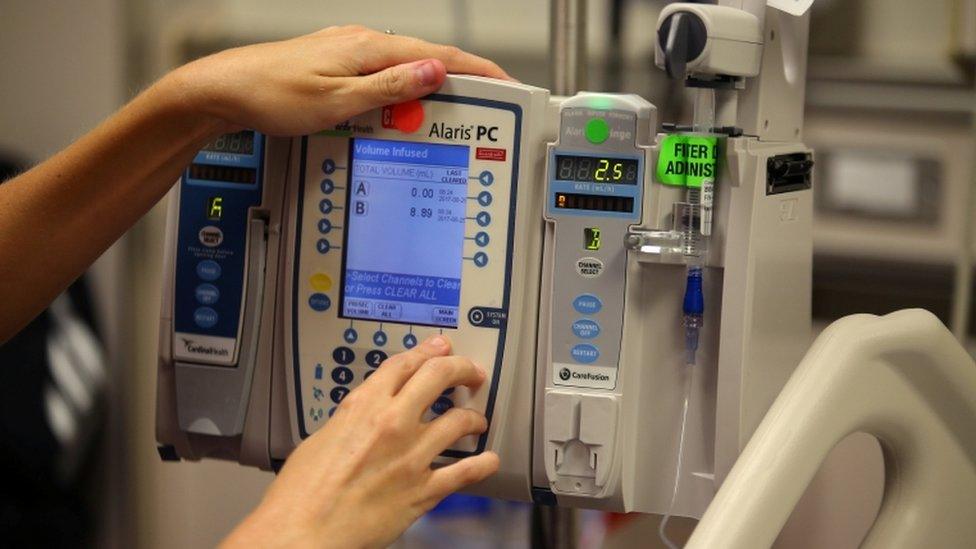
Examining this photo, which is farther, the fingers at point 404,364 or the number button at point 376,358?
the number button at point 376,358

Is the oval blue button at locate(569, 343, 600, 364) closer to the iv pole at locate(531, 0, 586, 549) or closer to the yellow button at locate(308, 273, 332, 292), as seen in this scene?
the yellow button at locate(308, 273, 332, 292)

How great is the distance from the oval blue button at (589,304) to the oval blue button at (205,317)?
0.42 metres

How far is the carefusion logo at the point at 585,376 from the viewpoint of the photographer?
1275mm

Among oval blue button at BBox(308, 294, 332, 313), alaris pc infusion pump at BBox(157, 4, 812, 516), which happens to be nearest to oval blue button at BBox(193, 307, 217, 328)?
alaris pc infusion pump at BBox(157, 4, 812, 516)

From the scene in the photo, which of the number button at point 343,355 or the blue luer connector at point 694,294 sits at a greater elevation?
the blue luer connector at point 694,294

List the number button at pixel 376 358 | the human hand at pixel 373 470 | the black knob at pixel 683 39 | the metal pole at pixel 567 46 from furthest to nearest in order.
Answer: the metal pole at pixel 567 46
the number button at pixel 376 358
the black knob at pixel 683 39
the human hand at pixel 373 470

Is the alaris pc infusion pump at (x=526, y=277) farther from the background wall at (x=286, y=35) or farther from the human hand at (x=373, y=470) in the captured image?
the background wall at (x=286, y=35)

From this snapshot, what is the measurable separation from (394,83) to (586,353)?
342 millimetres

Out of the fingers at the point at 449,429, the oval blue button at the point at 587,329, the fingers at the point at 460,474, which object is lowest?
the fingers at the point at 460,474

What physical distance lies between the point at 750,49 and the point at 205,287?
0.65m

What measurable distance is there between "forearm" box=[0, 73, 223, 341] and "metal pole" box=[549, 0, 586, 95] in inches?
27.8

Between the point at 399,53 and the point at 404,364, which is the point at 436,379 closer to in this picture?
the point at 404,364

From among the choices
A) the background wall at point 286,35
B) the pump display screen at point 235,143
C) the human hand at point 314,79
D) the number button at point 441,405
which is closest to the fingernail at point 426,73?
the human hand at point 314,79

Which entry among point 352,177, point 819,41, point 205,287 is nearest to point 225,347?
point 205,287
